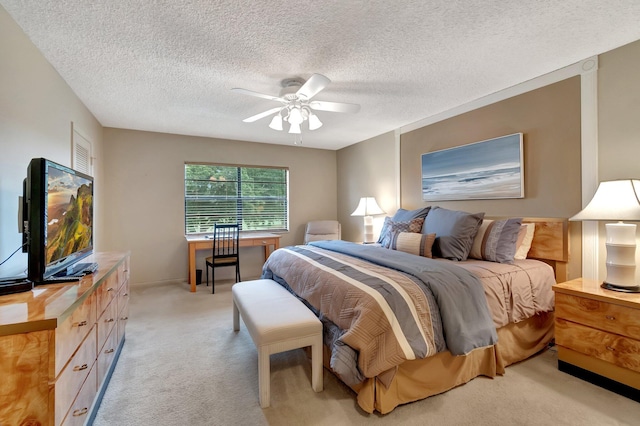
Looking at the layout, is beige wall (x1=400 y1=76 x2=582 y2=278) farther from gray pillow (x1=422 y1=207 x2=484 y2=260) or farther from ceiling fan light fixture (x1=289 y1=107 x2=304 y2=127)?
ceiling fan light fixture (x1=289 y1=107 x2=304 y2=127)

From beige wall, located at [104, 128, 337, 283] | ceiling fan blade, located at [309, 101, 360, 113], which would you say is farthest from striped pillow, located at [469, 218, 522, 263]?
beige wall, located at [104, 128, 337, 283]

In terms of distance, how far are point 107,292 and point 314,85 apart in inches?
79.9

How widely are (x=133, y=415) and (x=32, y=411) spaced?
0.86 meters

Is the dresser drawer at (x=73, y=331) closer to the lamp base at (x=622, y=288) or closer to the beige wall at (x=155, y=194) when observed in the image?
the lamp base at (x=622, y=288)

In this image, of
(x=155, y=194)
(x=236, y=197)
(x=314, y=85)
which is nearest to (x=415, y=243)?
(x=314, y=85)

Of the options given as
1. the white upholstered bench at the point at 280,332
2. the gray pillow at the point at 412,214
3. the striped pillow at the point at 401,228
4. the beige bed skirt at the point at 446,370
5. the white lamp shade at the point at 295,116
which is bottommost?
the beige bed skirt at the point at 446,370

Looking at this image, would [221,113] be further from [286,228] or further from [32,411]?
[32,411]

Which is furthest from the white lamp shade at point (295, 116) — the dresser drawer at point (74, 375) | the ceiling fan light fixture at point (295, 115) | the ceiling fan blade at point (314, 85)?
the dresser drawer at point (74, 375)

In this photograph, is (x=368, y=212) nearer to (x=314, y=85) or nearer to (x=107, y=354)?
(x=314, y=85)

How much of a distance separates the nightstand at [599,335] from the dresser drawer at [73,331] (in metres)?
2.90

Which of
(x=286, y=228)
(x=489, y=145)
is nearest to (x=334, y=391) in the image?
(x=489, y=145)

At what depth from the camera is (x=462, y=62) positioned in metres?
2.37

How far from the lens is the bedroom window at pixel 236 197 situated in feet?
15.8

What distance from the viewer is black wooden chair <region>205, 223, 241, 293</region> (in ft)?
13.9
